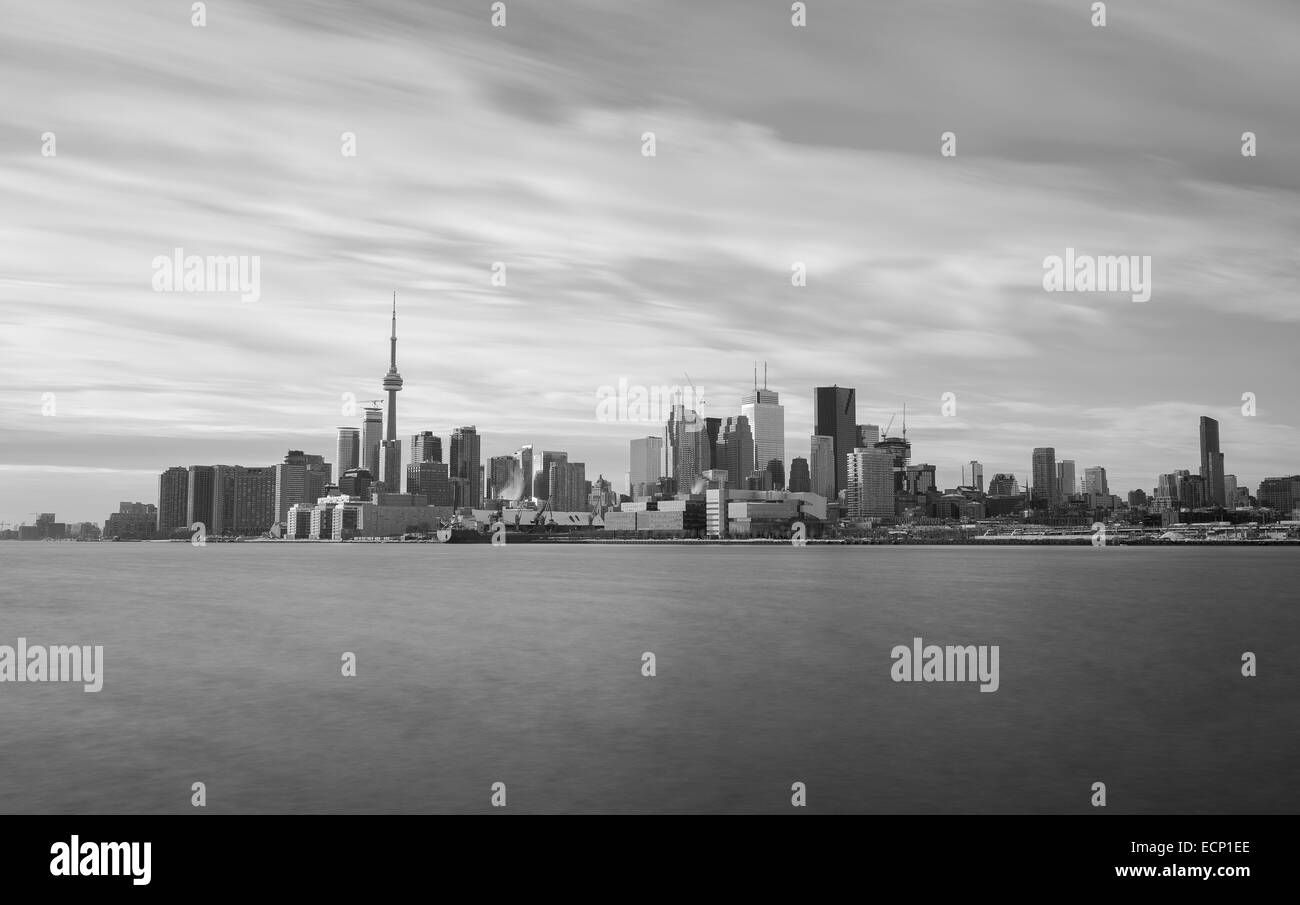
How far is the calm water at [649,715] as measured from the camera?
3055 cm

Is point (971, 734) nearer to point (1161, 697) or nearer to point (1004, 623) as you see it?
point (1161, 697)

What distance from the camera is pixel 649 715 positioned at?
42312mm

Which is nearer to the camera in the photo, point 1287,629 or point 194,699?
point 194,699

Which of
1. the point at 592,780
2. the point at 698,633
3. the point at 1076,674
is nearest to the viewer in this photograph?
the point at 592,780

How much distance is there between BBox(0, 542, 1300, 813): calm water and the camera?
3055 centimetres

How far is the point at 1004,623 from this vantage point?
3265 inches

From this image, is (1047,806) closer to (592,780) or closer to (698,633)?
(592,780)

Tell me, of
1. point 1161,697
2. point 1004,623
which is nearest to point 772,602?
point 1004,623
